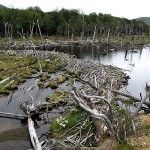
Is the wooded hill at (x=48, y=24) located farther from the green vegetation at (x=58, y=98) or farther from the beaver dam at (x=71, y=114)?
the green vegetation at (x=58, y=98)

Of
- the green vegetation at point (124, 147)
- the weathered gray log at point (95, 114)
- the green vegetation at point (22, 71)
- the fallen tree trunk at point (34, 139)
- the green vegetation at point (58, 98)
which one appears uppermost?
the weathered gray log at point (95, 114)

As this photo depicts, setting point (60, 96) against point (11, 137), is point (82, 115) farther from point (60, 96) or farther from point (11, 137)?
point (60, 96)

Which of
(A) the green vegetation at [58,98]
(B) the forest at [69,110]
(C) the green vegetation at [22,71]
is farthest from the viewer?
(C) the green vegetation at [22,71]

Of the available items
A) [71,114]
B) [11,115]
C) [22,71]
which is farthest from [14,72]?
[71,114]

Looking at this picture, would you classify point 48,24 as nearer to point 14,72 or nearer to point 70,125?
point 14,72

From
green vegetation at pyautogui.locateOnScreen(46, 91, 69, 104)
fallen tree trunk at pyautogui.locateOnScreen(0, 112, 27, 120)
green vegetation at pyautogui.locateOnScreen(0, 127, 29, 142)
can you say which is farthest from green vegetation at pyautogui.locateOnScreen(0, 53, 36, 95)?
green vegetation at pyautogui.locateOnScreen(0, 127, 29, 142)

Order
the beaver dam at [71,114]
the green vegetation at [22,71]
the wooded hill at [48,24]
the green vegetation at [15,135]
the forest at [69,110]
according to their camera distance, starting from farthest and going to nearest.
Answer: the wooded hill at [48,24]
the green vegetation at [22,71]
the green vegetation at [15,135]
the forest at [69,110]
the beaver dam at [71,114]

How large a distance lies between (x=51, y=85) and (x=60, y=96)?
782cm

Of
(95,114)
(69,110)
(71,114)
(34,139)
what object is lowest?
(69,110)

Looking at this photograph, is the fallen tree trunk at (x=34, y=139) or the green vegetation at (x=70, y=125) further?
the green vegetation at (x=70, y=125)

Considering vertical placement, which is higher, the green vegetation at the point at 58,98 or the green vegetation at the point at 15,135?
the green vegetation at the point at 58,98

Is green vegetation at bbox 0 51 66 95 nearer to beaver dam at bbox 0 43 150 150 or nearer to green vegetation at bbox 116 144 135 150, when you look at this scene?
beaver dam at bbox 0 43 150 150

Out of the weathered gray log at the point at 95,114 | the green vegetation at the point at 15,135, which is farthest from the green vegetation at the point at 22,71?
the weathered gray log at the point at 95,114

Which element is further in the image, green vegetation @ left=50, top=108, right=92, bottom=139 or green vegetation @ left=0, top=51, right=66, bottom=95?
green vegetation @ left=0, top=51, right=66, bottom=95
